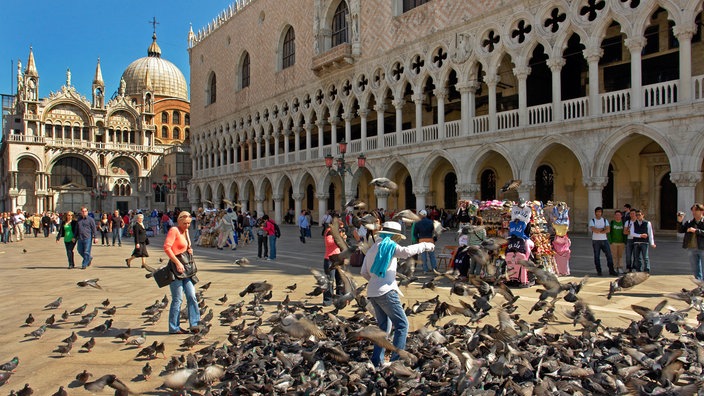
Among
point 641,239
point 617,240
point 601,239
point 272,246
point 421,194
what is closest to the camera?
point 641,239

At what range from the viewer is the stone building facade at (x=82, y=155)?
50.6 m

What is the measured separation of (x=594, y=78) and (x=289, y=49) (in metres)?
21.3

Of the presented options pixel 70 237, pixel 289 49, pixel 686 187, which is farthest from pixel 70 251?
pixel 289 49

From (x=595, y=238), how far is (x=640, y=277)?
4.53 metres

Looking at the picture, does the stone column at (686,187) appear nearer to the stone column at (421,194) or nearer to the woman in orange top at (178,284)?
the stone column at (421,194)

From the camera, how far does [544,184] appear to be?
70.8 feet

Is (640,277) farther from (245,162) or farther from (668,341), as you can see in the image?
(245,162)

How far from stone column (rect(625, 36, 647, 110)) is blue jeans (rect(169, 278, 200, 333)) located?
14869 mm

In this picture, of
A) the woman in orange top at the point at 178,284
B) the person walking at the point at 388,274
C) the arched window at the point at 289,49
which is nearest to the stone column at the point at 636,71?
the person walking at the point at 388,274

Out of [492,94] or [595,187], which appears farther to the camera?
[492,94]

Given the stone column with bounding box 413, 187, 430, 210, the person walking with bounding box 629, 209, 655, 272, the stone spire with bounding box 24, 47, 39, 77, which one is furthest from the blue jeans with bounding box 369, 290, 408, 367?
the stone spire with bounding box 24, 47, 39, 77

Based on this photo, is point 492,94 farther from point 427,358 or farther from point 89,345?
point 89,345

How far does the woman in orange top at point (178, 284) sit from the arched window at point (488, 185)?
1896 cm

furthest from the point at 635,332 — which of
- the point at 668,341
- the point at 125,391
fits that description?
the point at 125,391
